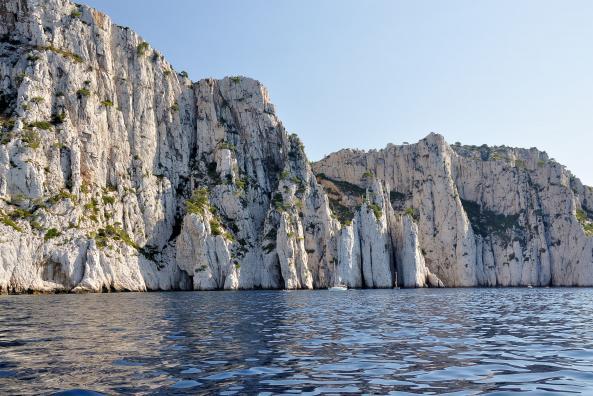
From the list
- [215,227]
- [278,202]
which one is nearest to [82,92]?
[215,227]

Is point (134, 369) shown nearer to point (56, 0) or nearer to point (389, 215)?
point (56, 0)

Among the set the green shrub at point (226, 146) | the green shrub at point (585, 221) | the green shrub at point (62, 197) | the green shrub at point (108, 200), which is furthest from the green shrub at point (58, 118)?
the green shrub at point (585, 221)

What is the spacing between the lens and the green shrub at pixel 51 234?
3179 inches

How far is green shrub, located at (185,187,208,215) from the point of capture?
111 meters

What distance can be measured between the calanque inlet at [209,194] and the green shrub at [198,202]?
0.72m

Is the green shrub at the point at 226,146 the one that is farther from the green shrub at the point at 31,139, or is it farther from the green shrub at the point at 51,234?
the green shrub at the point at 51,234

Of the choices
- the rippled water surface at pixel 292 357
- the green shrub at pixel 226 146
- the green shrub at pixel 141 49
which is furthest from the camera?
the green shrub at pixel 226 146

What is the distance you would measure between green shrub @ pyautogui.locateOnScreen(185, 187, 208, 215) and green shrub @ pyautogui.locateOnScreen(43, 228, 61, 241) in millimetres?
31642

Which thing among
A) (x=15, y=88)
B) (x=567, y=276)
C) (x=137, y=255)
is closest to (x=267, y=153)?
(x=137, y=255)

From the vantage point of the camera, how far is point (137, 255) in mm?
98375

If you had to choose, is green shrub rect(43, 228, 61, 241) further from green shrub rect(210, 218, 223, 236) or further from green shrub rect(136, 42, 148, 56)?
green shrub rect(136, 42, 148, 56)

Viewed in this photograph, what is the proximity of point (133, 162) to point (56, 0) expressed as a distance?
1613 inches

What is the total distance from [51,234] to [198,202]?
37.9 m

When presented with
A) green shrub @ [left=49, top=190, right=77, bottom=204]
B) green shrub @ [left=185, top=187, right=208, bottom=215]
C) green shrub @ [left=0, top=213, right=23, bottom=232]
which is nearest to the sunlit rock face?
green shrub @ [left=185, top=187, right=208, bottom=215]
